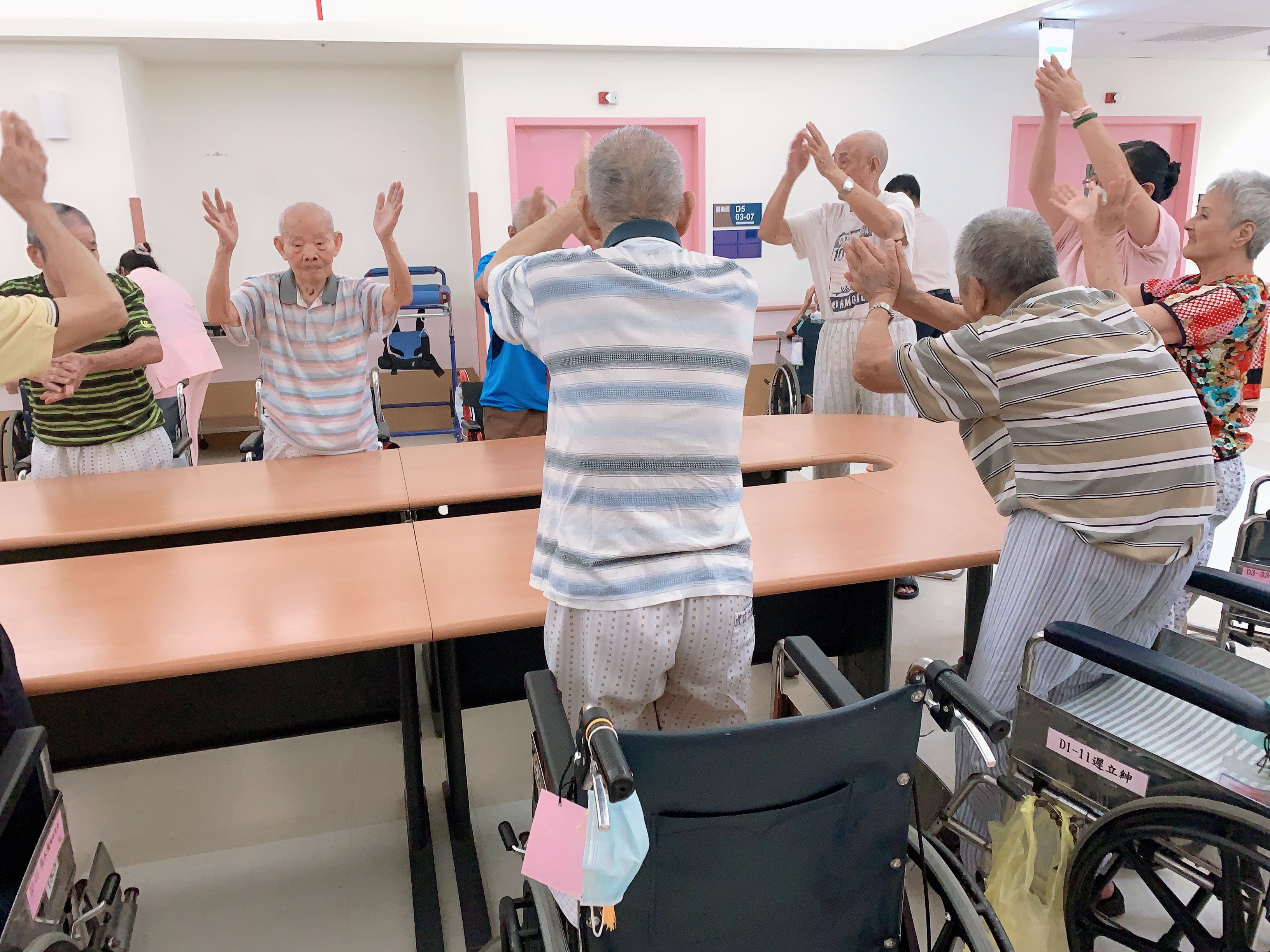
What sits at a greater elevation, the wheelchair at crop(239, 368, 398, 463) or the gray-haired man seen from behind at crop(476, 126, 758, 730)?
the gray-haired man seen from behind at crop(476, 126, 758, 730)

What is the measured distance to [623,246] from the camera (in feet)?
4.21

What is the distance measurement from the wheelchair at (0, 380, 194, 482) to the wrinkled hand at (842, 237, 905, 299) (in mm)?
2338

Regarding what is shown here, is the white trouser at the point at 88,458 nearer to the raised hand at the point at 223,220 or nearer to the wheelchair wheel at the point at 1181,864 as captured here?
the raised hand at the point at 223,220

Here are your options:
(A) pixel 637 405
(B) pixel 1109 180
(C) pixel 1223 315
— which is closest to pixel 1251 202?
(C) pixel 1223 315

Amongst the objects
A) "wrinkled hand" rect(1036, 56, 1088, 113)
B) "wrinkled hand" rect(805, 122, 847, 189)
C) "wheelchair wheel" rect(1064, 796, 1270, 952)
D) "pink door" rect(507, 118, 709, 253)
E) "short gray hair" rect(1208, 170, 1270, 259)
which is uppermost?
"pink door" rect(507, 118, 709, 253)

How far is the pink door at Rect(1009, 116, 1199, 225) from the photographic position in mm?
6758

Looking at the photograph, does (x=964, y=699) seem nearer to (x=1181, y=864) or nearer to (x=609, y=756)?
(x=609, y=756)

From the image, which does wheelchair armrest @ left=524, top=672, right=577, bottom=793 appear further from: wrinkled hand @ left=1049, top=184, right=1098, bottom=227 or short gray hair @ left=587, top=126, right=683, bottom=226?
wrinkled hand @ left=1049, top=184, right=1098, bottom=227

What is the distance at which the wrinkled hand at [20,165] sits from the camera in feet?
4.79

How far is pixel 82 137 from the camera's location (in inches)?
218

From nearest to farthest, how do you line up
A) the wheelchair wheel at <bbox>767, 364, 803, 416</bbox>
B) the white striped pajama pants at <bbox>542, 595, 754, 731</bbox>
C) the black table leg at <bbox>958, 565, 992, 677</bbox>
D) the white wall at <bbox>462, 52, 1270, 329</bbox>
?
1. the white striped pajama pants at <bbox>542, 595, 754, 731</bbox>
2. the black table leg at <bbox>958, 565, 992, 677</bbox>
3. the wheelchair wheel at <bbox>767, 364, 803, 416</bbox>
4. the white wall at <bbox>462, 52, 1270, 329</bbox>

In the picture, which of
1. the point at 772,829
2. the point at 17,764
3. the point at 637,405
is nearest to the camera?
the point at 772,829

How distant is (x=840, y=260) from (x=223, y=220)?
2338 mm

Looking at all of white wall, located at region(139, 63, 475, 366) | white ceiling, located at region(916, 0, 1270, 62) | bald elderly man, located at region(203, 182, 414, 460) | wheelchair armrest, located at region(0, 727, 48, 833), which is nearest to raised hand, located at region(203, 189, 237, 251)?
bald elderly man, located at region(203, 182, 414, 460)
